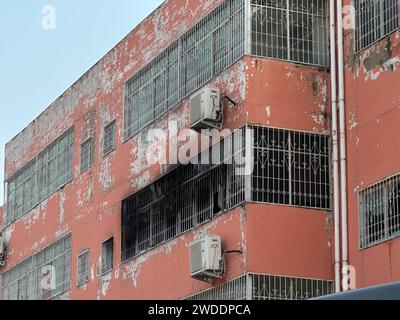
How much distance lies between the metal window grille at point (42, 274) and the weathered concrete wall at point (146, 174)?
0.87 ft

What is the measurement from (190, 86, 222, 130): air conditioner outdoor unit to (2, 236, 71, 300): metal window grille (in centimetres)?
785

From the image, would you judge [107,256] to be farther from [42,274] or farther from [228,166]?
[228,166]

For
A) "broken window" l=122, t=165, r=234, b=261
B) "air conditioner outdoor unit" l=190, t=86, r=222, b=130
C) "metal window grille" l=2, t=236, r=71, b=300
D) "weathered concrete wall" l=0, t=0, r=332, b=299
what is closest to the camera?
"weathered concrete wall" l=0, t=0, r=332, b=299

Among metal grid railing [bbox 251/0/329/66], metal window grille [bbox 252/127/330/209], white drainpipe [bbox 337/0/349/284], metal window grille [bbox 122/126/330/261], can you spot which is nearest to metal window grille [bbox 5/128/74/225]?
metal window grille [bbox 122/126/330/261]

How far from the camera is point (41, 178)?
29.1 meters

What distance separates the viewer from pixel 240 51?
1964 cm

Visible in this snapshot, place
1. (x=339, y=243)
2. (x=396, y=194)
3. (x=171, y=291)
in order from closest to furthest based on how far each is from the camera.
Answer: (x=396, y=194) → (x=339, y=243) → (x=171, y=291)

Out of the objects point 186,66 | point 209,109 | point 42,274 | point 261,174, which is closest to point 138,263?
point 186,66

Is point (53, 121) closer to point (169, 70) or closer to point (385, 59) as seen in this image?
point (169, 70)

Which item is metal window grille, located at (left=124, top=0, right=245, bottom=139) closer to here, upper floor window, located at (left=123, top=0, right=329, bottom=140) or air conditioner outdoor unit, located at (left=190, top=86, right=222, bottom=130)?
upper floor window, located at (left=123, top=0, right=329, bottom=140)

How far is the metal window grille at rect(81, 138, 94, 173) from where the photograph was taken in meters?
26.0
